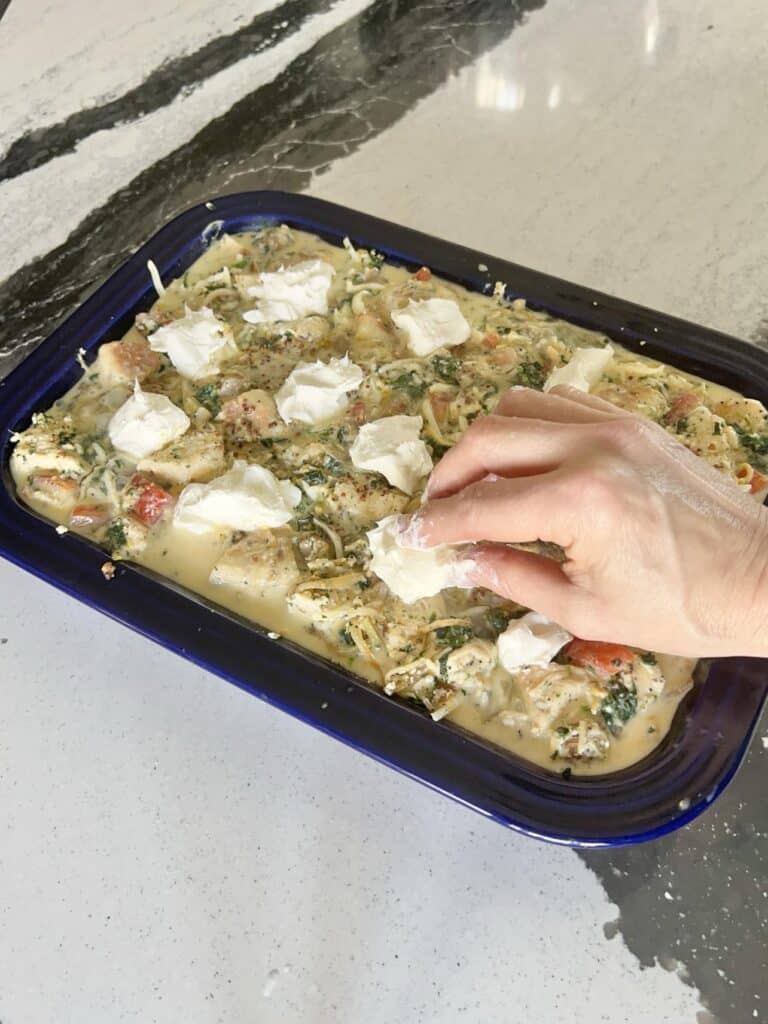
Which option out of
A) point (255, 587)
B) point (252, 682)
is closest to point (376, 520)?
point (255, 587)

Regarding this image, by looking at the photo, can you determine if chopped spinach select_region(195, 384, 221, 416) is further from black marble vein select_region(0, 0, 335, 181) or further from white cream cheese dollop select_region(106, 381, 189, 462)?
black marble vein select_region(0, 0, 335, 181)

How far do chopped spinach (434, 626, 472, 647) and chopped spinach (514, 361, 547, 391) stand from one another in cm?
51

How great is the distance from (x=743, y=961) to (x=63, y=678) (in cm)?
120

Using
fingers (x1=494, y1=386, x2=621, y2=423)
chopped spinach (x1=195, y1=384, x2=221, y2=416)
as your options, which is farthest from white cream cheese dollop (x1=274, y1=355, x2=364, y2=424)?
fingers (x1=494, y1=386, x2=621, y2=423)

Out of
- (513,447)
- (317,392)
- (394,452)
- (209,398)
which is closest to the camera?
(513,447)

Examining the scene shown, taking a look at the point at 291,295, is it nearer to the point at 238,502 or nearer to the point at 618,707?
the point at 238,502

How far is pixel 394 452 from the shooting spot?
5.12 feet

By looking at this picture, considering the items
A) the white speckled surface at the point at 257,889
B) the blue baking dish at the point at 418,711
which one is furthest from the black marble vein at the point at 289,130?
the white speckled surface at the point at 257,889

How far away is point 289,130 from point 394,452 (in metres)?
1.49

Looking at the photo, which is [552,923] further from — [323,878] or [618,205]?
[618,205]

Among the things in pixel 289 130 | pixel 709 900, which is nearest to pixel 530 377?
pixel 709 900

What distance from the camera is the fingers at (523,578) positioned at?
124 cm

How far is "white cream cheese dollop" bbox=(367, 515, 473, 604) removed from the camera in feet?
4.58

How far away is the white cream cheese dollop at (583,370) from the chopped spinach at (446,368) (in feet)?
0.60
